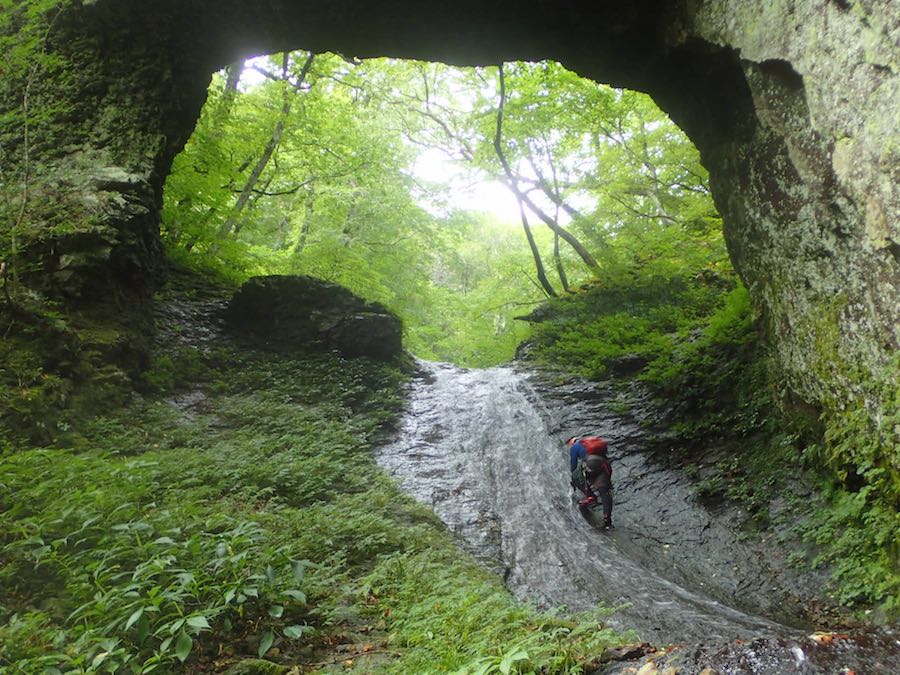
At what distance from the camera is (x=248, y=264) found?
1538 centimetres

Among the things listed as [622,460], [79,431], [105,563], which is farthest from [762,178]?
[79,431]

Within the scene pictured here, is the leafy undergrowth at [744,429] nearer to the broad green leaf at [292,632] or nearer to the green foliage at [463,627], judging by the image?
the green foliage at [463,627]

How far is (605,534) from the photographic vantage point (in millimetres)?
7809

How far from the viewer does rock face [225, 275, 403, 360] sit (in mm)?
Result: 12773

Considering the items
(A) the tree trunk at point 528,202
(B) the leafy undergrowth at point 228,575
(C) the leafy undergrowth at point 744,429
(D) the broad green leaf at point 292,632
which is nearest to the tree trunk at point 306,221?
(A) the tree trunk at point 528,202

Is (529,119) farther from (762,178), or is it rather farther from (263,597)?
(263,597)

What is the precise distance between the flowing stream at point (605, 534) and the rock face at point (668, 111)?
2.40 meters

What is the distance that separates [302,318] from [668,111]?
9.39m

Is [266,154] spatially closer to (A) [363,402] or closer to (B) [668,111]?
(A) [363,402]

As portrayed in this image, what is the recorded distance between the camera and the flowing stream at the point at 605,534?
17.0 feet

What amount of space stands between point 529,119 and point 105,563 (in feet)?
50.6

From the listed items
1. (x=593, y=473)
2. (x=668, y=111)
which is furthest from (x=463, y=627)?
(x=668, y=111)

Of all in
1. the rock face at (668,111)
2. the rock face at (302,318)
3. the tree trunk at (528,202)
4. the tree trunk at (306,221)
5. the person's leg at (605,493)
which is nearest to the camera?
the rock face at (668,111)

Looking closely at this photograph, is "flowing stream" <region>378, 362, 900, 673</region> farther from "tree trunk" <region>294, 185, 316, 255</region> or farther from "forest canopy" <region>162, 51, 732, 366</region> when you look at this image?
"tree trunk" <region>294, 185, 316, 255</region>
